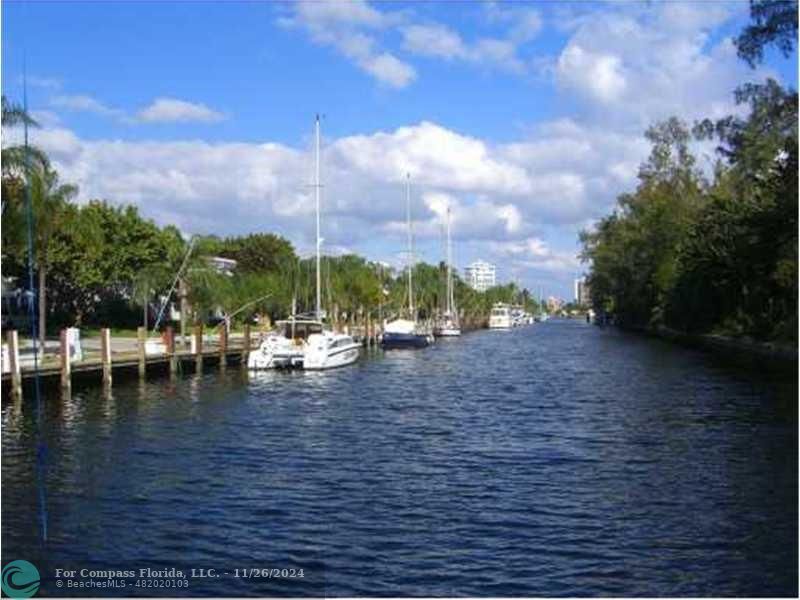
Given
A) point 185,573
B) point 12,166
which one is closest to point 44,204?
point 12,166

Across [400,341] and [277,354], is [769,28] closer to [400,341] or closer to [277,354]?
[277,354]

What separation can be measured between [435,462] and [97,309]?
71.6 m

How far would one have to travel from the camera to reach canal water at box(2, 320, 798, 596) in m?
13.4

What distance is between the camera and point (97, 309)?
291ft

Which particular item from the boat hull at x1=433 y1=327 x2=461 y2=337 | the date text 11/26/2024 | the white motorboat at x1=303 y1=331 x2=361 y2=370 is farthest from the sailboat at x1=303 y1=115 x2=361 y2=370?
the boat hull at x1=433 y1=327 x2=461 y2=337

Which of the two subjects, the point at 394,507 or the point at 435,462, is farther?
the point at 435,462

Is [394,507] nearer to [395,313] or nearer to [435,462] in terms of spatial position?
[435,462]

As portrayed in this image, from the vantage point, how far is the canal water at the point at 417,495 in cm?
1339

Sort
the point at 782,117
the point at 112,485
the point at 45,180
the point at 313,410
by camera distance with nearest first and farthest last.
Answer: the point at 112,485
the point at 313,410
the point at 782,117
the point at 45,180

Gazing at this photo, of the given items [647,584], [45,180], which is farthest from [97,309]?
→ [647,584]

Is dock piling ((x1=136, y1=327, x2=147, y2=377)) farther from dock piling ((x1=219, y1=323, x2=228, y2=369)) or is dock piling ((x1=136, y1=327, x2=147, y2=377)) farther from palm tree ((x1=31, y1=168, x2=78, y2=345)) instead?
dock piling ((x1=219, y1=323, x2=228, y2=369))

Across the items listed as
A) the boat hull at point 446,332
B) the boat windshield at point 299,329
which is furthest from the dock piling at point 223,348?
the boat hull at point 446,332

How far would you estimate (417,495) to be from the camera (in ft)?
60.3

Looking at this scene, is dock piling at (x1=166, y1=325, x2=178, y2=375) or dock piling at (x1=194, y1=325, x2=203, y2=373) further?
dock piling at (x1=194, y1=325, x2=203, y2=373)
